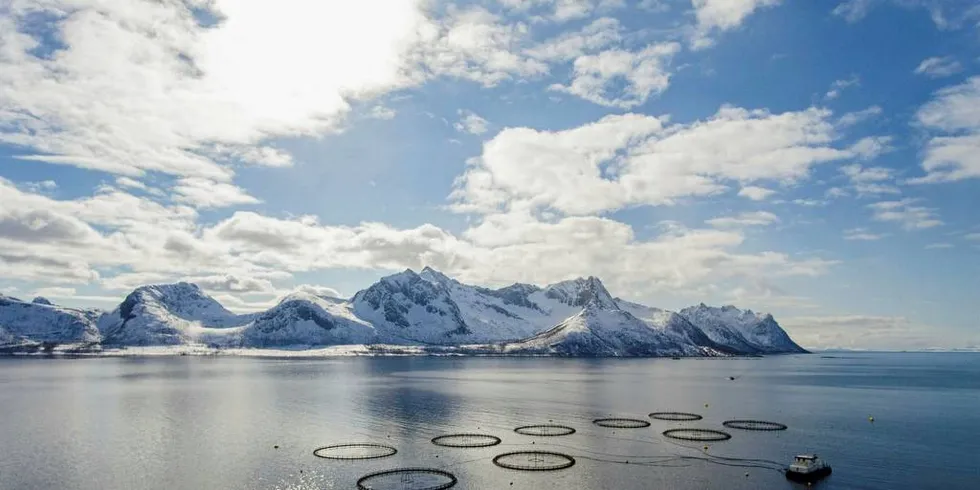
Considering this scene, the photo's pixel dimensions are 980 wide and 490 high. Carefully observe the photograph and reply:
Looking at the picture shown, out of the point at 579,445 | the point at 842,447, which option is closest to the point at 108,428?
the point at 579,445

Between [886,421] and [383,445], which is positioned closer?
[383,445]

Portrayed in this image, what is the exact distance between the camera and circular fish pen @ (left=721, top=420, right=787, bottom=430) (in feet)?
579

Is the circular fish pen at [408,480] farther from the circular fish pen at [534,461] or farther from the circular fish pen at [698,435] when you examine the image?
the circular fish pen at [698,435]

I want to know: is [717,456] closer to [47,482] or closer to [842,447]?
[842,447]

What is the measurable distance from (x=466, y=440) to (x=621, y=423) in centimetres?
5158

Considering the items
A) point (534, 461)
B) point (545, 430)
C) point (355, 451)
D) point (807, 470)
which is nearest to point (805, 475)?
point (807, 470)

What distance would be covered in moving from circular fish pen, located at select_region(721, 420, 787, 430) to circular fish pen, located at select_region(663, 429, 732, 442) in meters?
15.0

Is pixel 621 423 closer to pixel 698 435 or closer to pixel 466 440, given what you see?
pixel 698 435

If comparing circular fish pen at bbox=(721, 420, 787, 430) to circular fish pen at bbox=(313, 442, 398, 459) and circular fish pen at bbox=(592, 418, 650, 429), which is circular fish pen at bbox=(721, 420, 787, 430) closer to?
circular fish pen at bbox=(592, 418, 650, 429)

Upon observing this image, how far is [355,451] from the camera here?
469 ft

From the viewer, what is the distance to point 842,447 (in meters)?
152

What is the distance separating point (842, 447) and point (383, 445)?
362ft

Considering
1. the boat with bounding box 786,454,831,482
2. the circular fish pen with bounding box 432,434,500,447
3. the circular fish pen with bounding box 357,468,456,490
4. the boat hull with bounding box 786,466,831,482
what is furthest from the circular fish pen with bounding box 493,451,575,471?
the boat with bounding box 786,454,831,482

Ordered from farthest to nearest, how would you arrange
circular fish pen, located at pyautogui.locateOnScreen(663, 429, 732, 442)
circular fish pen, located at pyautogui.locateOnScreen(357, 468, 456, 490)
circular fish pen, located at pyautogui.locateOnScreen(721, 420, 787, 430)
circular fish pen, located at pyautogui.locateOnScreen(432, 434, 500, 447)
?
circular fish pen, located at pyautogui.locateOnScreen(721, 420, 787, 430) → circular fish pen, located at pyautogui.locateOnScreen(663, 429, 732, 442) → circular fish pen, located at pyautogui.locateOnScreen(432, 434, 500, 447) → circular fish pen, located at pyautogui.locateOnScreen(357, 468, 456, 490)
